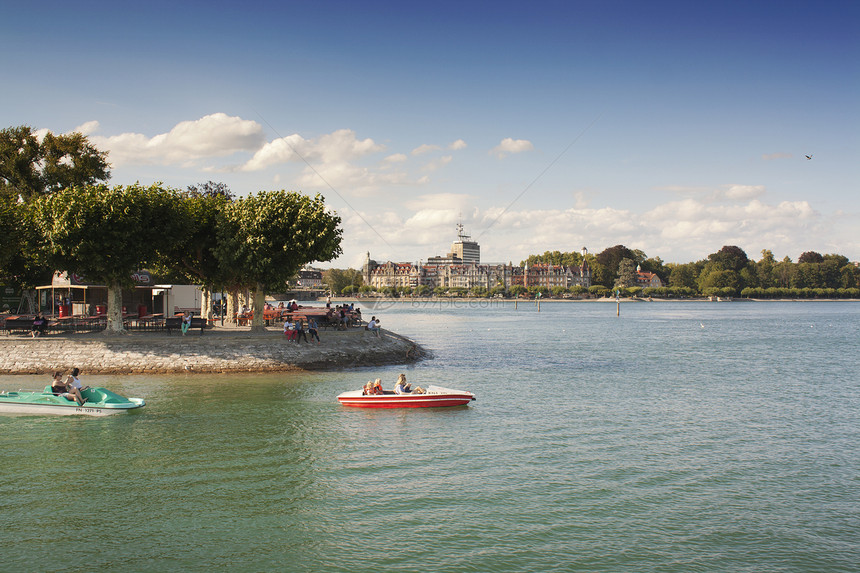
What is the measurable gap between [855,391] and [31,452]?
3813cm

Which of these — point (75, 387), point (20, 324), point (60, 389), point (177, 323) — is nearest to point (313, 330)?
point (177, 323)

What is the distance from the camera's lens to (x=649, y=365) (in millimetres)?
42906

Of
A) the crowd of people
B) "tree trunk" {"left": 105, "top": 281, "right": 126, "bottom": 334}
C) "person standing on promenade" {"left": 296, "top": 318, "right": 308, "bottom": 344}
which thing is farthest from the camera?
"person standing on promenade" {"left": 296, "top": 318, "right": 308, "bottom": 344}

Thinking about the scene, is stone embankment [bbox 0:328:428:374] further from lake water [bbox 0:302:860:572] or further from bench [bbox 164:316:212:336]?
lake water [bbox 0:302:860:572]

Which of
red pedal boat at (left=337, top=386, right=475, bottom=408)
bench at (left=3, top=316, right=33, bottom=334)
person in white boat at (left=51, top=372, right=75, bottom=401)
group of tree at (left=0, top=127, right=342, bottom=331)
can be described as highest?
group of tree at (left=0, top=127, right=342, bottom=331)

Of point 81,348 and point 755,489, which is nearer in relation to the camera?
point 755,489

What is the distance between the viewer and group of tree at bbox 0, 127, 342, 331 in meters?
33.6

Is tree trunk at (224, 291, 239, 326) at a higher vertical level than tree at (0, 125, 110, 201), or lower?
lower

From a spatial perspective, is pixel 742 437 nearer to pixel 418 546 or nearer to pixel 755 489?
pixel 755 489

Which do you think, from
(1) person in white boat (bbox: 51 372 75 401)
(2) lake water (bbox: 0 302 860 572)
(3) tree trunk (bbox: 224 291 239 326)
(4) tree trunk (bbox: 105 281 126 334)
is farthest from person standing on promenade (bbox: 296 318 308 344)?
(1) person in white boat (bbox: 51 372 75 401)

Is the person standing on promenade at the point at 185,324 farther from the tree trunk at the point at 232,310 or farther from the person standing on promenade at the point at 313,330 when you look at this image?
the tree trunk at the point at 232,310

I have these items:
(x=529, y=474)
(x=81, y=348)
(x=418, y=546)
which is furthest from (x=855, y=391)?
(x=81, y=348)

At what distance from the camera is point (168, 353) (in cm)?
3403

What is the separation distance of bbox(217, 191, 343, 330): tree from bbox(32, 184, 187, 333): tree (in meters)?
3.39
